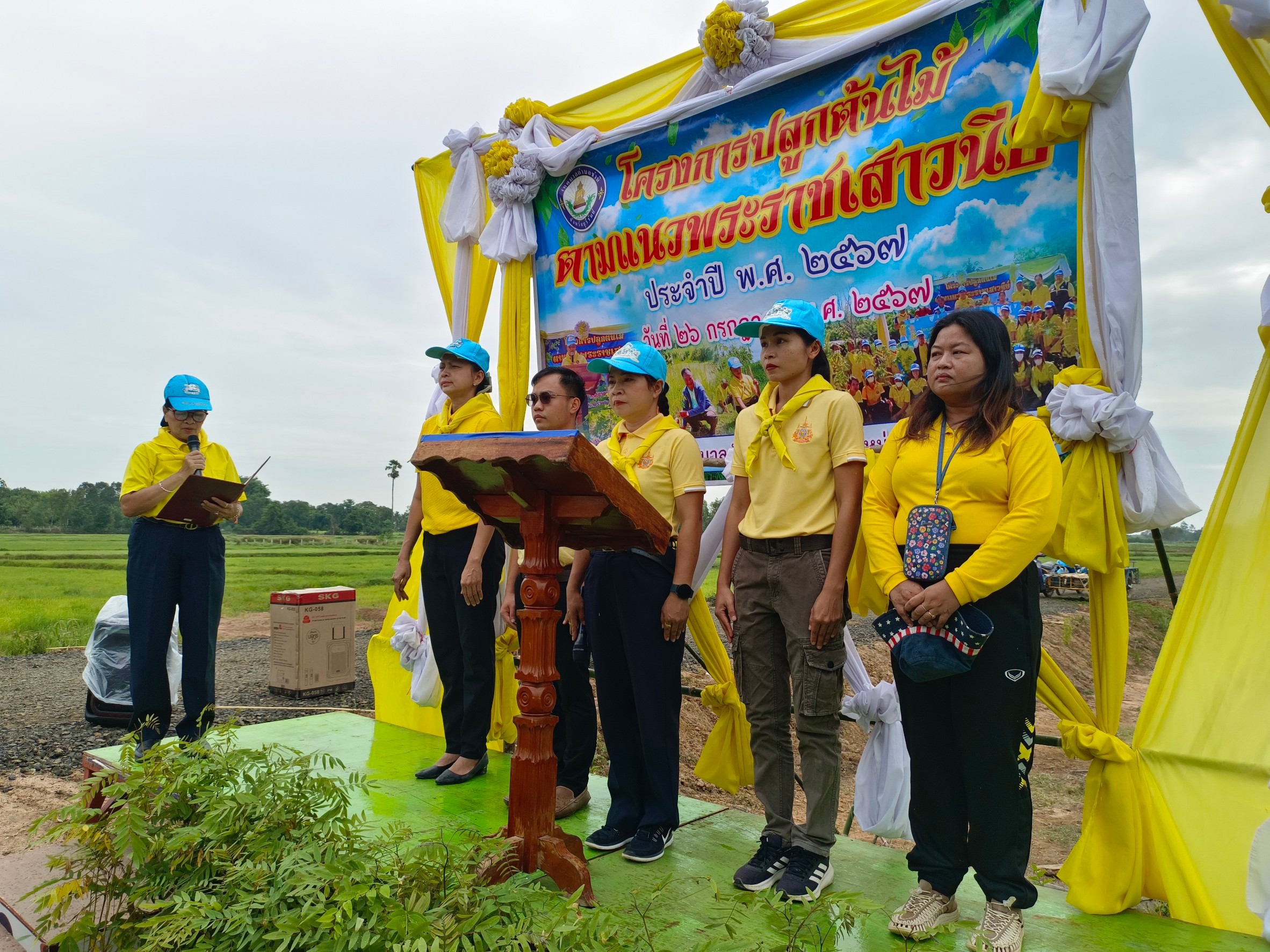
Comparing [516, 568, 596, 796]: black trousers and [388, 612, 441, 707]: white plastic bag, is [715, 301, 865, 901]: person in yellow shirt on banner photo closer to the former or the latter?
[516, 568, 596, 796]: black trousers

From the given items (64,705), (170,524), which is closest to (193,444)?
(170,524)

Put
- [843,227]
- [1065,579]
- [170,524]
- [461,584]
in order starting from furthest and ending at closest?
[1065,579], [170,524], [461,584], [843,227]

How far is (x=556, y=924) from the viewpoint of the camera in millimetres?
1471

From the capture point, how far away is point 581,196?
13.0 ft

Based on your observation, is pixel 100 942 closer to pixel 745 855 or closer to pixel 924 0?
pixel 745 855

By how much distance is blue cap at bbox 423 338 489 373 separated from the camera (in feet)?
10.7

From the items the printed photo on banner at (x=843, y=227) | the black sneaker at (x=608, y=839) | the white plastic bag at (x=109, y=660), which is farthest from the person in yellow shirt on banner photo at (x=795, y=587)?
the white plastic bag at (x=109, y=660)

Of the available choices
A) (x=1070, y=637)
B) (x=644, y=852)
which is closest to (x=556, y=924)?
(x=644, y=852)

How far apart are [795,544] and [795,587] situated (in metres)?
0.12

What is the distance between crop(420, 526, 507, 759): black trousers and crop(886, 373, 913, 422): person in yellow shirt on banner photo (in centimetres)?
168

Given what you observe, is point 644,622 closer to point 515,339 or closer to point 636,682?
point 636,682

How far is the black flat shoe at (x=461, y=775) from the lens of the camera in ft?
10.7

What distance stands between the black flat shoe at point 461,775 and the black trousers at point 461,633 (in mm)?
42

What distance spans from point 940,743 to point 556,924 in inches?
43.0
